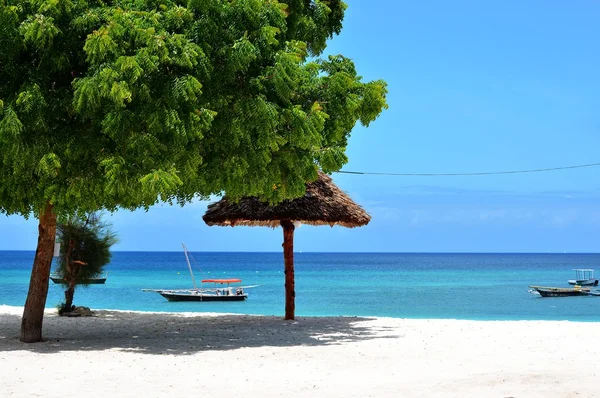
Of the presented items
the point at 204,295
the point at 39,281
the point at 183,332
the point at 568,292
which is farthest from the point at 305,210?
the point at 568,292

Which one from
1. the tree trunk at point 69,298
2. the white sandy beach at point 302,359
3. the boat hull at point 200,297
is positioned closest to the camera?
the white sandy beach at point 302,359

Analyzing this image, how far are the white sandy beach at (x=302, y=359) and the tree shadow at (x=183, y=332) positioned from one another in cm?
2

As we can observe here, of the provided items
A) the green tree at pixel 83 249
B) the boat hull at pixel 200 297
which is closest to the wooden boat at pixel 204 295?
the boat hull at pixel 200 297

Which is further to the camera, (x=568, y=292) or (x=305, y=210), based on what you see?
(x=568, y=292)

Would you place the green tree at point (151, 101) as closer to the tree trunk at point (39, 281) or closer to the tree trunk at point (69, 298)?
the tree trunk at point (39, 281)

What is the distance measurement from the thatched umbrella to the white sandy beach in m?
1.67

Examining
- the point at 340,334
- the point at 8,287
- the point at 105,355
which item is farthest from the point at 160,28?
the point at 8,287

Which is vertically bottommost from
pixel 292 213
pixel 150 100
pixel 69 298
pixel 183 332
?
pixel 183 332

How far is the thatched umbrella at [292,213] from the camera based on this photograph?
15.9m

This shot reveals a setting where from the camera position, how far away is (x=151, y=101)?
10.4 meters

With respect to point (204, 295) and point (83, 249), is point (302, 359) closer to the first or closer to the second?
point (83, 249)

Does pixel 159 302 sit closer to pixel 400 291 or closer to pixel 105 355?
pixel 400 291

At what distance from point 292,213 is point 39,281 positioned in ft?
16.8

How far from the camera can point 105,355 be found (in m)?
11.2
